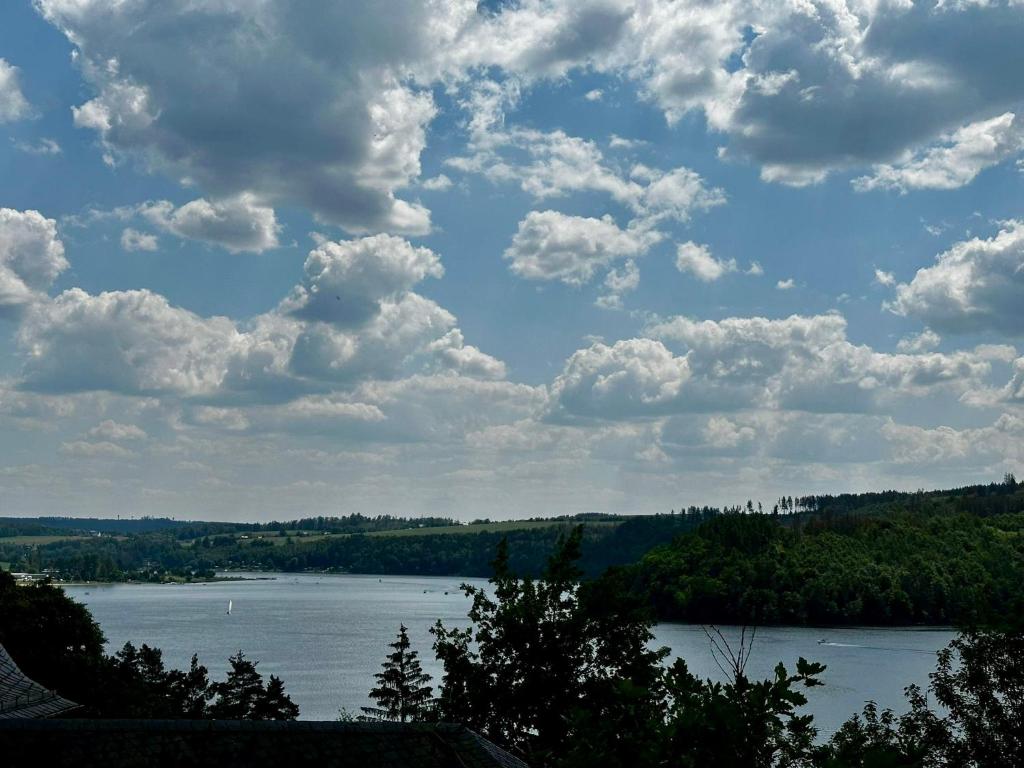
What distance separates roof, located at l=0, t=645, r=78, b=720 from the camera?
29.9 metres

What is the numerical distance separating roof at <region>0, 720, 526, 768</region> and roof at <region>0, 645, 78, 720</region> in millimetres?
11513

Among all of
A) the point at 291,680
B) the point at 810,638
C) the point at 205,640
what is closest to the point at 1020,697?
the point at 291,680

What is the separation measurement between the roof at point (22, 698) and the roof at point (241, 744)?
11.5 m

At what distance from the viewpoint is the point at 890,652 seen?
12756 cm

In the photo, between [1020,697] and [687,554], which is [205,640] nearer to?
[687,554]

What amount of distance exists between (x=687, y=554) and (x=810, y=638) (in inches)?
1987

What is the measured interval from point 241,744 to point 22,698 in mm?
15435

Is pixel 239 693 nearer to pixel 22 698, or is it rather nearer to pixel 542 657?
pixel 542 657

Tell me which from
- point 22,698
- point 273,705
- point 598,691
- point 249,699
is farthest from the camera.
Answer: point 249,699

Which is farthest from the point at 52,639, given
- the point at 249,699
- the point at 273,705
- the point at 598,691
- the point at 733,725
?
the point at 733,725

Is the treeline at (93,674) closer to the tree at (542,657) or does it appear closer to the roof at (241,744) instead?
the tree at (542,657)

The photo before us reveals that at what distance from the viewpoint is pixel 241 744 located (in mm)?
19281

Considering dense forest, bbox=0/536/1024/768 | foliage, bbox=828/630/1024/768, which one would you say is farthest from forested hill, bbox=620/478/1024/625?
foliage, bbox=828/630/1024/768

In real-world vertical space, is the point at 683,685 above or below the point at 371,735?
above
